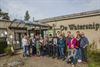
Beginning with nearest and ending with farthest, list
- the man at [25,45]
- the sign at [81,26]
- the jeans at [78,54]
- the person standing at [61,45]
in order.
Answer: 1. the jeans at [78,54]
2. the person standing at [61,45]
3. the man at [25,45]
4. the sign at [81,26]

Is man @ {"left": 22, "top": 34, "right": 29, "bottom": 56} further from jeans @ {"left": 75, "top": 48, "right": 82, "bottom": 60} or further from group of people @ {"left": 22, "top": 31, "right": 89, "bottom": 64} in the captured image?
jeans @ {"left": 75, "top": 48, "right": 82, "bottom": 60}

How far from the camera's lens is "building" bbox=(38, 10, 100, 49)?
16.4 meters

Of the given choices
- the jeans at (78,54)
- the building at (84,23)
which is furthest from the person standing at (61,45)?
the building at (84,23)

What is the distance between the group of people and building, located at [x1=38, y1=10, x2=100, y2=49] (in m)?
2.42

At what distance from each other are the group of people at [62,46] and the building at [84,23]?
242 cm

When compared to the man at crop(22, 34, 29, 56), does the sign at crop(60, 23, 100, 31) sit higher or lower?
higher

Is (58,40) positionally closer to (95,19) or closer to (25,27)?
(95,19)

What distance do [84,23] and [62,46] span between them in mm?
4387

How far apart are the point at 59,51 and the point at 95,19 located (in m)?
4.36

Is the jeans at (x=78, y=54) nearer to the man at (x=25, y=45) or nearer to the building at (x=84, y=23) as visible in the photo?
the building at (x=84, y=23)

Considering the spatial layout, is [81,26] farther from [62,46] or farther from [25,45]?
[25,45]

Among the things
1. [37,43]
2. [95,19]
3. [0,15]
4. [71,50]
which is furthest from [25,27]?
[0,15]

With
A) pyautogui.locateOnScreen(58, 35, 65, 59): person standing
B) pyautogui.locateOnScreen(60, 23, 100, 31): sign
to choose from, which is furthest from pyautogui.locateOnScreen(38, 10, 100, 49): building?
pyautogui.locateOnScreen(58, 35, 65, 59): person standing

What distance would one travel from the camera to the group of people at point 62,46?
12711 millimetres
